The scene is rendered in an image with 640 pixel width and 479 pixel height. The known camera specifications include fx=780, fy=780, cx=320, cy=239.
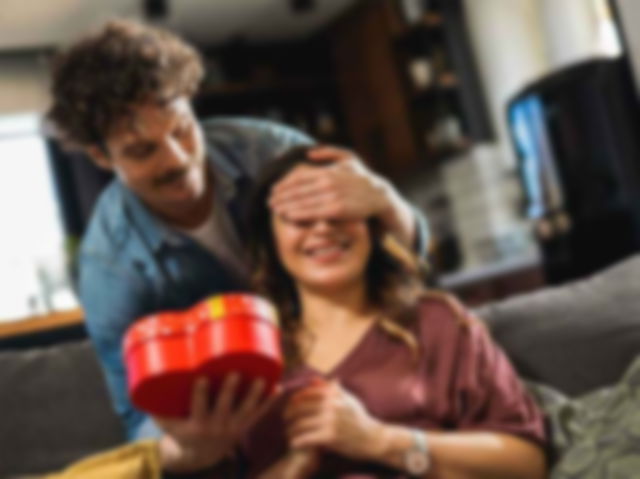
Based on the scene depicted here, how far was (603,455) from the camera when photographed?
0.98m

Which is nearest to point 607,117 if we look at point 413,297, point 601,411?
point 413,297

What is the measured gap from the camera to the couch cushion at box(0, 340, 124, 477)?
1.27 metres

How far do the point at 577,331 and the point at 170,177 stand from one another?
0.77m

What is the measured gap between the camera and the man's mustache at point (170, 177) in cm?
134

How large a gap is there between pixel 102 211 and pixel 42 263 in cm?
94

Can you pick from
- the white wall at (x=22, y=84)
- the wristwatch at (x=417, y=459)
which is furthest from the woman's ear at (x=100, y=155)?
the white wall at (x=22, y=84)

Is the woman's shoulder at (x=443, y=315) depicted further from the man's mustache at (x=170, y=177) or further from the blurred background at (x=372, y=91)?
the blurred background at (x=372, y=91)

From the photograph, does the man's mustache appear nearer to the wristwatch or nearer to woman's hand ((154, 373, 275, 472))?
woman's hand ((154, 373, 275, 472))

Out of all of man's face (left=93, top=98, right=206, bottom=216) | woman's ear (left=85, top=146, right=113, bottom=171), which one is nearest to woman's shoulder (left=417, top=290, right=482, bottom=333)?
man's face (left=93, top=98, right=206, bottom=216)

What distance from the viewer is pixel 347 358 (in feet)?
4.03

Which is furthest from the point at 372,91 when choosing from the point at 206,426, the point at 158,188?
the point at 206,426

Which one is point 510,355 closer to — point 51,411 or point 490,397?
point 490,397

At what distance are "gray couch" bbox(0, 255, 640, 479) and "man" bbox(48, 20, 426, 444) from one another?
0.23 feet

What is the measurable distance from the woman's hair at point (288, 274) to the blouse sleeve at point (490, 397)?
0.13 metres
